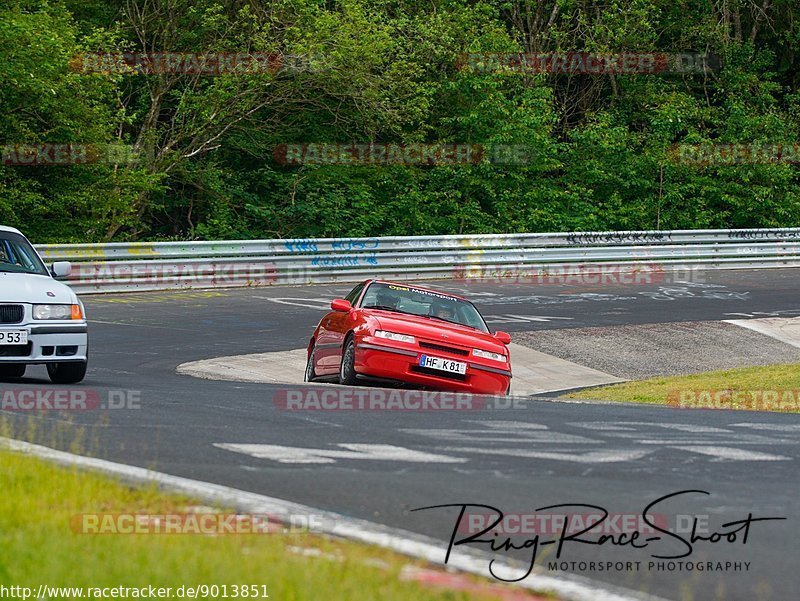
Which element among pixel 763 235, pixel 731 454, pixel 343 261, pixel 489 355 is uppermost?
pixel 731 454

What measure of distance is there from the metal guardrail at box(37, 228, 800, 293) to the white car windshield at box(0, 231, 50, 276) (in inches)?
422

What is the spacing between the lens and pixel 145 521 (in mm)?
5598

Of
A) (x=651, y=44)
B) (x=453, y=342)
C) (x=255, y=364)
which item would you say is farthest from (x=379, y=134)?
(x=453, y=342)

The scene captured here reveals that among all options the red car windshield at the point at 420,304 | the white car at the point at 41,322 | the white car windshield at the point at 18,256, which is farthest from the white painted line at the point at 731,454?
the white car windshield at the point at 18,256

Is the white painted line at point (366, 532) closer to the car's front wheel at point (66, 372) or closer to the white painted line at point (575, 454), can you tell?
the white painted line at point (575, 454)

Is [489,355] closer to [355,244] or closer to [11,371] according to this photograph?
[11,371]

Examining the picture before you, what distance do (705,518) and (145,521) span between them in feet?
8.58

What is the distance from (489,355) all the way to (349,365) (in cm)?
152

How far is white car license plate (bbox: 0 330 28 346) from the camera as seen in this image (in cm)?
1195

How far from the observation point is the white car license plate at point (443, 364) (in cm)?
1334

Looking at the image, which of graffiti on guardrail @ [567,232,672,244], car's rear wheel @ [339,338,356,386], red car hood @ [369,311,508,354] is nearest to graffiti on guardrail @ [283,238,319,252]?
graffiti on guardrail @ [567,232,672,244]

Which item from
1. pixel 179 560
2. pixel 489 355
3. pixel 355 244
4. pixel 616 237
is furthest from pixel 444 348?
pixel 616 237

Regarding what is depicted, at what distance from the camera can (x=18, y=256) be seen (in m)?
13.2

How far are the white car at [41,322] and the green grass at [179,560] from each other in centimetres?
631
